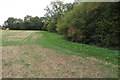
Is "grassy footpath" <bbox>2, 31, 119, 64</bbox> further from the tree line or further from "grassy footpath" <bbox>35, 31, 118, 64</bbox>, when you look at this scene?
the tree line

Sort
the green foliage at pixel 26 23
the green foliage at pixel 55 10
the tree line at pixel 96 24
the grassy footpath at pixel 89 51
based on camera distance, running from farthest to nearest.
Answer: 1. the green foliage at pixel 26 23
2. the green foliage at pixel 55 10
3. the tree line at pixel 96 24
4. the grassy footpath at pixel 89 51

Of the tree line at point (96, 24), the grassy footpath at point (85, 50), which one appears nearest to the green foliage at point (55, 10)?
the tree line at point (96, 24)

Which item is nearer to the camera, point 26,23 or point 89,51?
point 89,51

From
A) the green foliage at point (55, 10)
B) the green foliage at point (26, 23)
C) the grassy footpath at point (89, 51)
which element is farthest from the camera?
the green foliage at point (26, 23)

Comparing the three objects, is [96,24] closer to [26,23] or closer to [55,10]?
[55,10]

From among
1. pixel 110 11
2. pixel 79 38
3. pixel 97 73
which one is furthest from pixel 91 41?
pixel 97 73

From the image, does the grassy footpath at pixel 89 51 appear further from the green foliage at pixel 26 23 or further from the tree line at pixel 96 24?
the green foliage at pixel 26 23

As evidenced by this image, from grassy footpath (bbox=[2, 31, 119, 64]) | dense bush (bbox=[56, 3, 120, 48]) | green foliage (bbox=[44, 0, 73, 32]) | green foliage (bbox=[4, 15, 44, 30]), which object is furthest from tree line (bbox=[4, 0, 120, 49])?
green foliage (bbox=[4, 15, 44, 30])

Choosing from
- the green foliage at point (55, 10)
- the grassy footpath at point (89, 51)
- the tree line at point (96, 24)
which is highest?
the green foliage at point (55, 10)

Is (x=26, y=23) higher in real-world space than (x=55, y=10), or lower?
lower

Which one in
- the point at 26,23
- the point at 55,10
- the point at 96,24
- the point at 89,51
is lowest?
the point at 89,51

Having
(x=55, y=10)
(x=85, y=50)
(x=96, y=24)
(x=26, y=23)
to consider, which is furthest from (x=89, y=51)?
(x=26, y=23)

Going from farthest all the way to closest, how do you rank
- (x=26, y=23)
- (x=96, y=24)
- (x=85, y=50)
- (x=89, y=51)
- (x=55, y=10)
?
→ (x=26, y=23)
(x=55, y=10)
(x=96, y=24)
(x=85, y=50)
(x=89, y=51)

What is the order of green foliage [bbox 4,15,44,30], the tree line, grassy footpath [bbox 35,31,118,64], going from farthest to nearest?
green foliage [bbox 4,15,44,30] → the tree line → grassy footpath [bbox 35,31,118,64]
